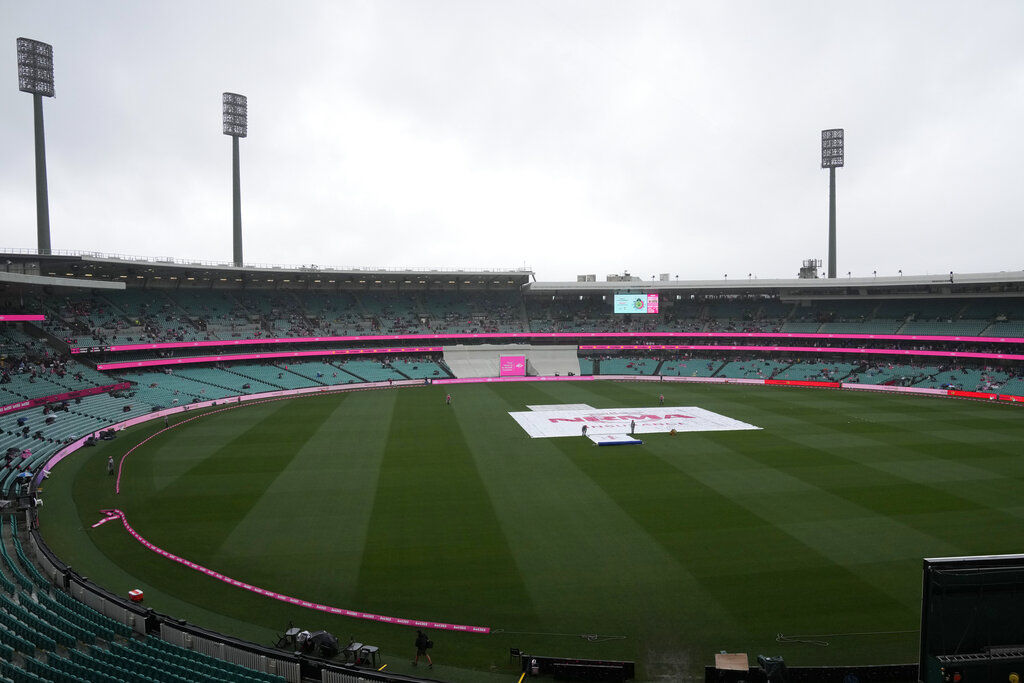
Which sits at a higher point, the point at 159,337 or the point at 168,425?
the point at 159,337

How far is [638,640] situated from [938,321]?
71638mm

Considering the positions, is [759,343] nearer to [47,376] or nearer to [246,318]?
[246,318]

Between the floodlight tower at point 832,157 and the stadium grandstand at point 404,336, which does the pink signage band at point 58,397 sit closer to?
the stadium grandstand at point 404,336

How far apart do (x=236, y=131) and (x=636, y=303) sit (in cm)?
5844


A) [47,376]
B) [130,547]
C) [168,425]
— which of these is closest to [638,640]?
[130,547]

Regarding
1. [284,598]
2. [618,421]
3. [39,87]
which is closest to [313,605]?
[284,598]

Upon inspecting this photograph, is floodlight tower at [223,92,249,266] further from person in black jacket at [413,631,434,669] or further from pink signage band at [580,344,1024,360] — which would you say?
person in black jacket at [413,631,434,669]

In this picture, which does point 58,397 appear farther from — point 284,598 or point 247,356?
point 284,598

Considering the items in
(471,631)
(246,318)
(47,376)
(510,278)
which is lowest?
(471,631)

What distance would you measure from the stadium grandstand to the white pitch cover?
83.4ft

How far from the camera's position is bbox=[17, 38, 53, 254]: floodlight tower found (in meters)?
59.5

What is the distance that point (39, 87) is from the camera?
60250mm

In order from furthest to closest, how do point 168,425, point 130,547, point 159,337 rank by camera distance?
point 159,337 → point 168,425 → point 130,547

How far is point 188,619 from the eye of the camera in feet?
49.0
